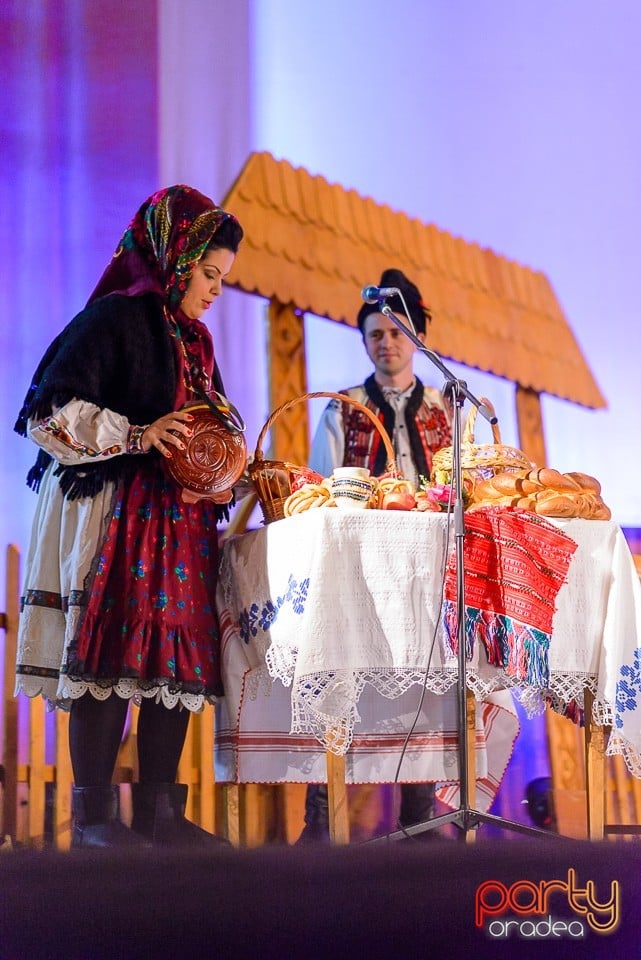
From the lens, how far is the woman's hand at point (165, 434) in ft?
10.4

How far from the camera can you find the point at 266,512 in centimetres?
347

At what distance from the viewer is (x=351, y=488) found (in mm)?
3154

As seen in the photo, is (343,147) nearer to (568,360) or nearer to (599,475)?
(568,360)

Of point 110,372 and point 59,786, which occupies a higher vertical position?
point 110,372

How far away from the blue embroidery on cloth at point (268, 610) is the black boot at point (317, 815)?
0.84m

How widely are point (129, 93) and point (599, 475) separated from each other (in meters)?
2.68

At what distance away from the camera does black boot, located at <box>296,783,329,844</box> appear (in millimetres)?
3855

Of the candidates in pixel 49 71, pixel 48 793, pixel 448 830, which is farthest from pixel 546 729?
pixel 49 71

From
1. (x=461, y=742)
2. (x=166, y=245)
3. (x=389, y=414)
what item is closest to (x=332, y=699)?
(x=461, y=742)

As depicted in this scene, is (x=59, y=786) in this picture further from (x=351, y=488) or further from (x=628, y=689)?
(x=628, y=689)

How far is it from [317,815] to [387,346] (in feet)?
6.27

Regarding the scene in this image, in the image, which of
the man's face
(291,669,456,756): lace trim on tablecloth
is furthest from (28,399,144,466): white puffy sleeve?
the man's face

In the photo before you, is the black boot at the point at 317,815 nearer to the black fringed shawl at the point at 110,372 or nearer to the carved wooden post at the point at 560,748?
the carved wooden post at the point at 560,748

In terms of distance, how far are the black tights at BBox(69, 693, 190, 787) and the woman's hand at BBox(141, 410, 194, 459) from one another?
2.18 ft
